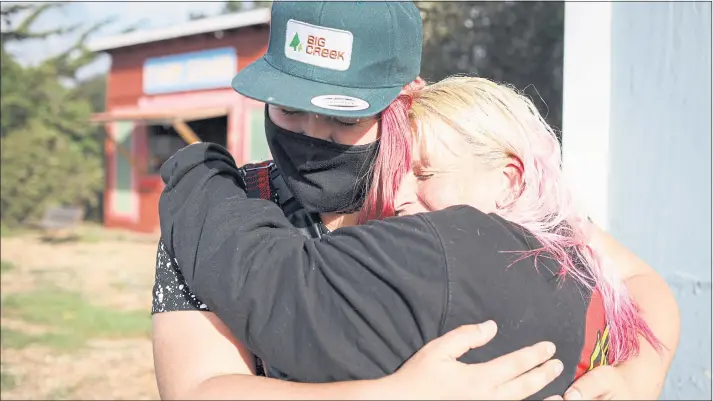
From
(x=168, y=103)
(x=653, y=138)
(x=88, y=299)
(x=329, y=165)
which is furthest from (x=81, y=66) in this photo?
(x=329, y=165)

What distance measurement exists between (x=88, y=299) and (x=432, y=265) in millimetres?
8438

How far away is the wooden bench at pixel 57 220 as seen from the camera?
13.4 m

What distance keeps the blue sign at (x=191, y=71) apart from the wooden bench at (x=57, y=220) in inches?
132

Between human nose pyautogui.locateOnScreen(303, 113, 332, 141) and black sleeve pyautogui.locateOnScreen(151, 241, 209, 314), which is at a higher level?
human nose pyautogui.locateOnScreen(303, 113, 332, 141)

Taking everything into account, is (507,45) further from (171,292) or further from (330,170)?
(171,292)

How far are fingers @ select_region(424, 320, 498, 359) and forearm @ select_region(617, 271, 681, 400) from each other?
49 cm

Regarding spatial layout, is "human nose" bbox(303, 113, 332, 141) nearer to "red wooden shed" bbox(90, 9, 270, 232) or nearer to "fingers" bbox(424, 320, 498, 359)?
"fingers" bbox(424, 320, 498, 359)

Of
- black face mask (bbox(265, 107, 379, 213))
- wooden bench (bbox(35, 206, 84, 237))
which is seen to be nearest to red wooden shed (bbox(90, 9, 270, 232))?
wooden bench (bbox(35, 206, 84, 237))

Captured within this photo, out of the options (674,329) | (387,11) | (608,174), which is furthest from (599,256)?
(608,174)

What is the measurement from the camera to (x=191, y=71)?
14.5 metres

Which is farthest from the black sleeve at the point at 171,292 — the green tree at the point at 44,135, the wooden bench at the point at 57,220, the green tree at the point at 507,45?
the wooden bench at the point at 57,220

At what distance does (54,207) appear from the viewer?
1380 centimetres

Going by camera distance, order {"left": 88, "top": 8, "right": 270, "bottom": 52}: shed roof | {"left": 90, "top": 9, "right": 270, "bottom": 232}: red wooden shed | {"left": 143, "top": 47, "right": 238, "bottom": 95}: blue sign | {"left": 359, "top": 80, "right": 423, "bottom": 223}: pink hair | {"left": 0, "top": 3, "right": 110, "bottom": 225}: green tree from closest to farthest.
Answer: {"left": 359, "top": 80, "right": 423, "bottom": 223}: pink hair < {"left": 0, "top": 3, "right": 110, "bottom": 225}: green tree < {"left": 88, "top": 8, "right": 270, "bottom": 52}: shed roof < {"left": 90, "top": 9, "right": 270, "bottom": 232}: red wooden shed < {"left": 143, "top": 47, "right": 238, "bottom": 95}: blue sign

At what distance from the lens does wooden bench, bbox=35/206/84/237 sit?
13.4m
